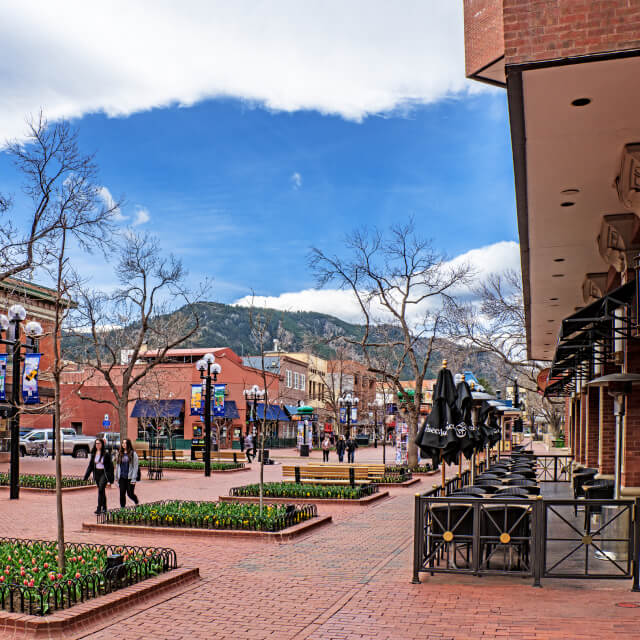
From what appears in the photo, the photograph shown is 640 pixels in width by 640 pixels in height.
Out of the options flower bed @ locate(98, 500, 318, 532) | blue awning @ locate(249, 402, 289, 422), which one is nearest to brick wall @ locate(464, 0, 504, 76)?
flower bed @ locate(98, 500, 318, 532)

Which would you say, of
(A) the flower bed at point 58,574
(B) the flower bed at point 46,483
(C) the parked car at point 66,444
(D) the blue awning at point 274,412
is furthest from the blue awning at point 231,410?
(A) the flower bed at point 58,574

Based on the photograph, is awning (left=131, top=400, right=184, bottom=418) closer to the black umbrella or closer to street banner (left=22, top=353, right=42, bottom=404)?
street banner (left=22, top=353, right=42, bottom=404)

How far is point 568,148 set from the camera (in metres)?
7.68

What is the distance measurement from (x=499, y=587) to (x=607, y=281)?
8618 millimetres

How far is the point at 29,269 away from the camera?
2234cm

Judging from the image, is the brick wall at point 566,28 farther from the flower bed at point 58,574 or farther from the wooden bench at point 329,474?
the wooden bench at point 329,474

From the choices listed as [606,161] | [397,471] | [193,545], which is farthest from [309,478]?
[606,161]

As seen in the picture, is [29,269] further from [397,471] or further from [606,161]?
[606,161]

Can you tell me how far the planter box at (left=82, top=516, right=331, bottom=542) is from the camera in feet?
41.3

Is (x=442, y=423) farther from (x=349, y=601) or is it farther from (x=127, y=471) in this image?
(x=127, y=471)

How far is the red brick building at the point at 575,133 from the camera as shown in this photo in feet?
18.9

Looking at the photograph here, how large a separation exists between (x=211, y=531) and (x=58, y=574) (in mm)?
4773

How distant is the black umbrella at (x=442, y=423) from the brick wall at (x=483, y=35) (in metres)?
6.22

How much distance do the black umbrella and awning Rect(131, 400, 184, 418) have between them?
4498 centimetres
